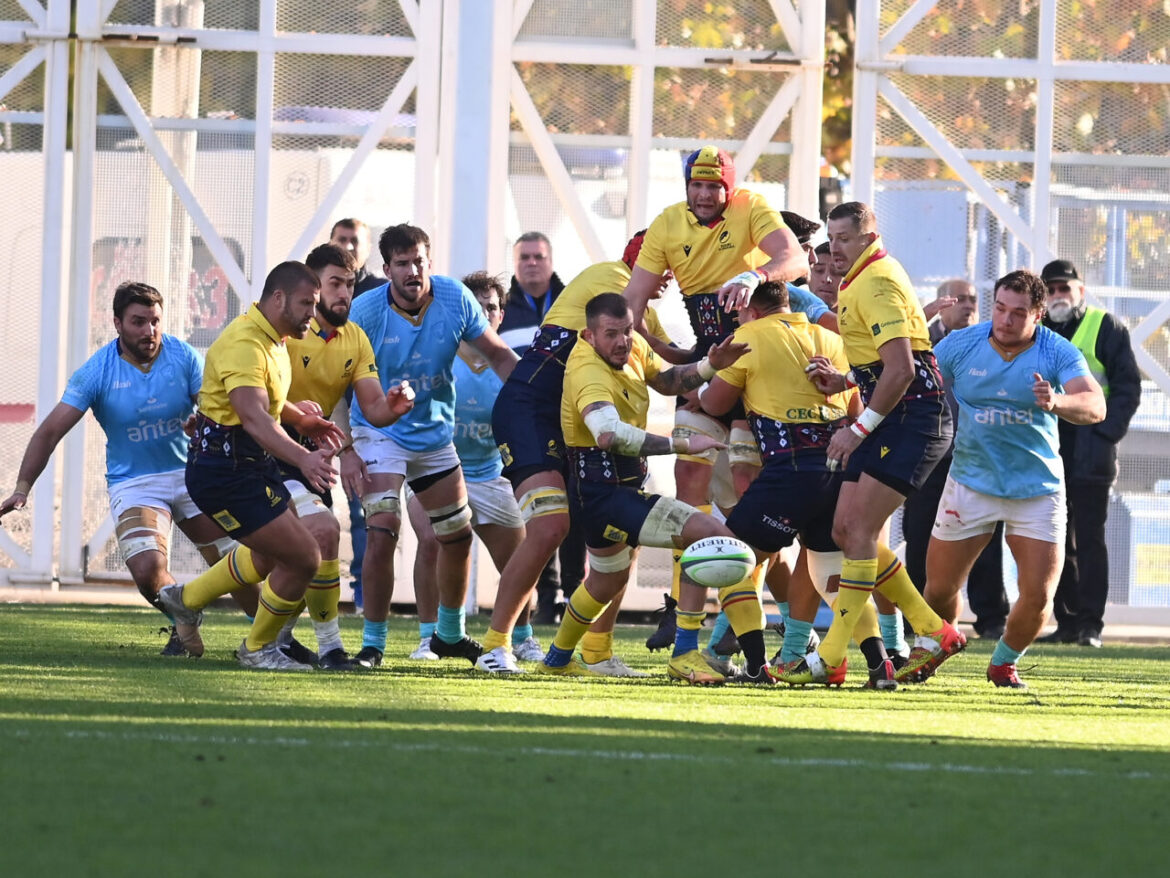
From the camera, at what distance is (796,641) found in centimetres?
905

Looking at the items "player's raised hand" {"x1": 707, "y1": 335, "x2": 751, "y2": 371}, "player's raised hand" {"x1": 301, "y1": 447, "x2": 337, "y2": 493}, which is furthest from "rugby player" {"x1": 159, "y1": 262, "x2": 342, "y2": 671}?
"player's raised hand" {"x1": 707, "y1": 335, "x2": 751, "y2": 371}

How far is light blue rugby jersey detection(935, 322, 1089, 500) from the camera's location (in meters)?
9.05

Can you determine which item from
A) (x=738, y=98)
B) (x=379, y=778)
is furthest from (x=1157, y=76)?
(x=379, y=778)

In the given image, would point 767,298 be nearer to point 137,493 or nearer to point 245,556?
point 245,556

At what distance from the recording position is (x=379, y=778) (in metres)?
5.34

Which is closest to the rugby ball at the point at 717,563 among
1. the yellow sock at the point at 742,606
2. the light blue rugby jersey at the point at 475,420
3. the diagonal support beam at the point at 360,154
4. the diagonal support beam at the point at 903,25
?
the yellow sock at the point at 742,606

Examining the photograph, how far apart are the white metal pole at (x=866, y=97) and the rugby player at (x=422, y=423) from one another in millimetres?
5371

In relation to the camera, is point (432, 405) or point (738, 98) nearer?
point (432, 405)

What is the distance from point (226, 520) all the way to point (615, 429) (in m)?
1.67

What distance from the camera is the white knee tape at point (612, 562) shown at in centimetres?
867

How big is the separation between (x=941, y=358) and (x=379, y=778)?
4751mm

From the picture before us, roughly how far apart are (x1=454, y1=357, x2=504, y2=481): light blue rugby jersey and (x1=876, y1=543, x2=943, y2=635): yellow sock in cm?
238

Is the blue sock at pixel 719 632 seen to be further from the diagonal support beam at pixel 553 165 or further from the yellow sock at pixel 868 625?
the diagonal support beam at pixel 553 165

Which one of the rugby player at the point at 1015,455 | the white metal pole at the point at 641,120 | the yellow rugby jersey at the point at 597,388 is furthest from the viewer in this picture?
the white metal pole at the point at 641,120
